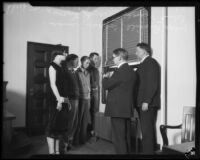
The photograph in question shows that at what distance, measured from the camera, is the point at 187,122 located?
215cm

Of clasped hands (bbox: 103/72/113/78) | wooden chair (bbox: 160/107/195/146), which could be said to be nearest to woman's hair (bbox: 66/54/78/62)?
clasped hands (bbox: 103/72/113/78)

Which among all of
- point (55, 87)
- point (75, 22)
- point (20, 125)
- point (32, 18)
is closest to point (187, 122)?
point (55, 87)

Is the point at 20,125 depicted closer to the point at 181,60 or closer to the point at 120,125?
the point at 120,125

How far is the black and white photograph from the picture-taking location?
2.15m

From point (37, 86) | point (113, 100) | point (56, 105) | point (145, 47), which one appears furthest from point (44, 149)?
point (145, 47)

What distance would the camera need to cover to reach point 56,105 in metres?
2.16

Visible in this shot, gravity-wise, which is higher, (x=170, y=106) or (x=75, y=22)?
(x=75, y=22)

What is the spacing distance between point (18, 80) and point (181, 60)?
5.28 feet

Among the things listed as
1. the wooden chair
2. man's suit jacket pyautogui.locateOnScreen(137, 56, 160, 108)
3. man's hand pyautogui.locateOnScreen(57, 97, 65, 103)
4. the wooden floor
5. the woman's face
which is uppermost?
the woman's face

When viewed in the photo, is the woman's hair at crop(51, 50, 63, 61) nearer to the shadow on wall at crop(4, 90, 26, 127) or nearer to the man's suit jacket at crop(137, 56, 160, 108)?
the shadow on wall at crop(4, 90, 26, 127)

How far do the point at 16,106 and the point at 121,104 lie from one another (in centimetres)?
103

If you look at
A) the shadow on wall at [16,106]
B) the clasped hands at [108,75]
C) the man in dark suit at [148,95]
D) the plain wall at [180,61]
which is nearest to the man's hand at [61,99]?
the shadow on wall at [16,106]

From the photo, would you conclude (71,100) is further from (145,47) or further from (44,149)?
(145,47)

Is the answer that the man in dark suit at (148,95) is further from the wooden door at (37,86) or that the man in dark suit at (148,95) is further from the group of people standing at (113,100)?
the wooden door at (37,86)
